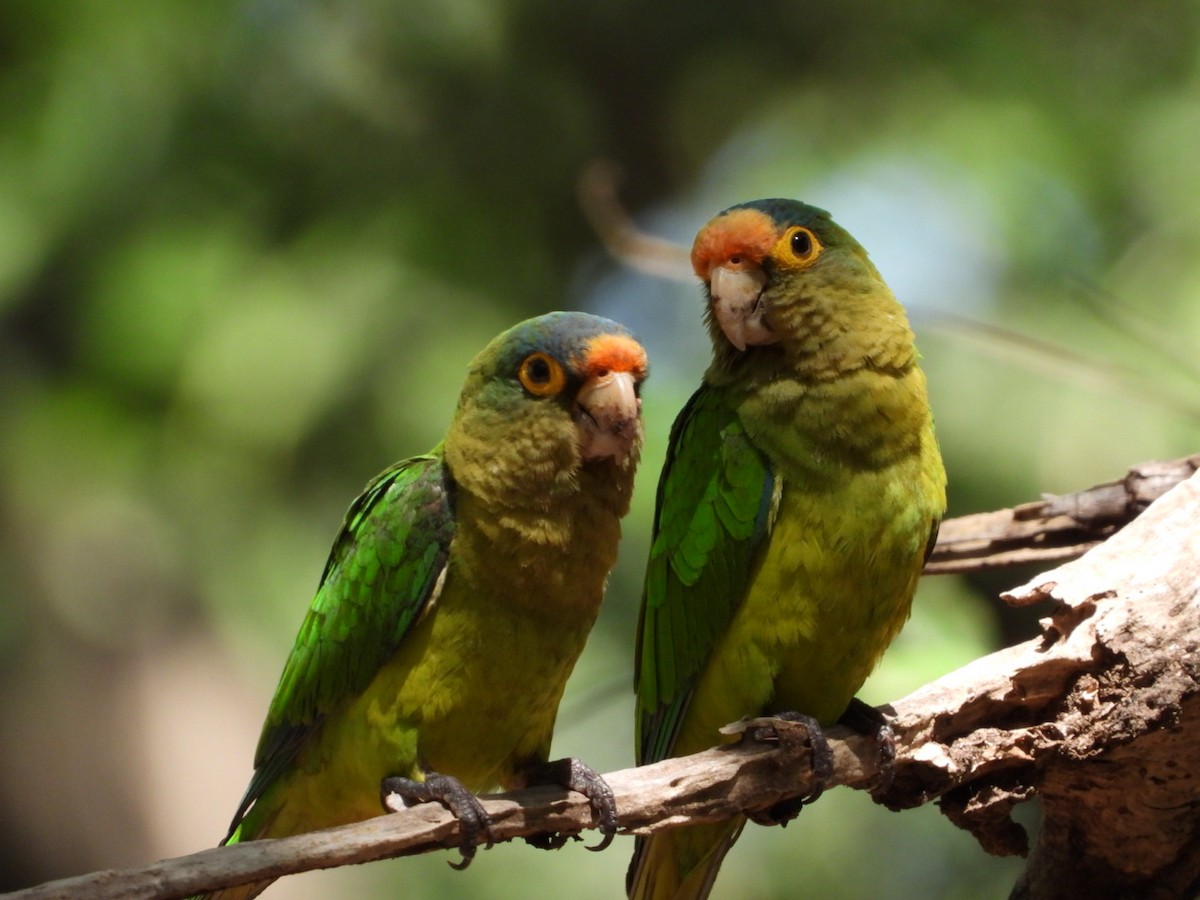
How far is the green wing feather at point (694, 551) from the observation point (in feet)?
9.30

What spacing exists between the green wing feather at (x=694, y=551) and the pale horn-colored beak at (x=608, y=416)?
272 millimetres

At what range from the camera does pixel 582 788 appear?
2494 millimetres

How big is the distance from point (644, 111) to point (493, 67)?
4.23ft

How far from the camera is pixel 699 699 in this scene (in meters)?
2.94

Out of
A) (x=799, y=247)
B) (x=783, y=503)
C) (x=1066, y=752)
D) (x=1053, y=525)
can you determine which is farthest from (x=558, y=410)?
(x=1053, y=525)

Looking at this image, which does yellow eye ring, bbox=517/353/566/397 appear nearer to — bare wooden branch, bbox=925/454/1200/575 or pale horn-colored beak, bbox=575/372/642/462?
pale horn-colored beak, bbox=575/372/642/462

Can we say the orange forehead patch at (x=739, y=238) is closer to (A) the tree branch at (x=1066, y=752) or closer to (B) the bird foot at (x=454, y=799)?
(A) the tree branch at (x=1066, y=752)

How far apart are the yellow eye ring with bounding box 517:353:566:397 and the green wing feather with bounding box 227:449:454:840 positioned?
34cm

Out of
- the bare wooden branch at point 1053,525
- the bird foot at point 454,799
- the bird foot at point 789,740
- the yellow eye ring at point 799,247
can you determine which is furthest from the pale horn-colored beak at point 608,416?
the bare wooden branch at point 1053,525

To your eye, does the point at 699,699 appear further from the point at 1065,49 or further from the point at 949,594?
the point at 1065,49

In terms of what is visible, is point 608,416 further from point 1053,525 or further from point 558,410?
point 1053,525

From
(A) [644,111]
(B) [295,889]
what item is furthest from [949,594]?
(A) [644,111]

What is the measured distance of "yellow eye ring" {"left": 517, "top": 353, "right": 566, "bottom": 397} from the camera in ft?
9.11

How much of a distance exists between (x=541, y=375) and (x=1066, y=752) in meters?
1.55
